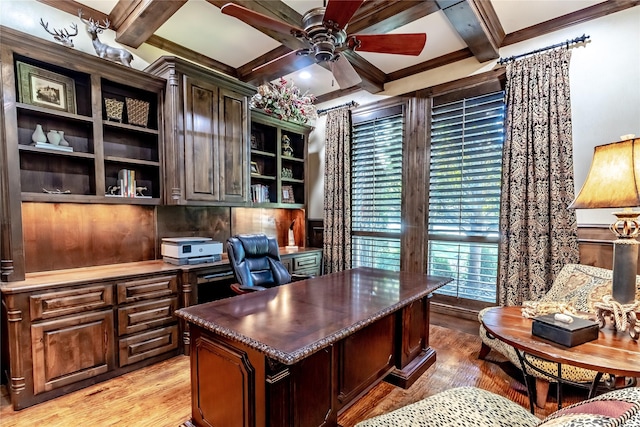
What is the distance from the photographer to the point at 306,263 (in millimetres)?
4043

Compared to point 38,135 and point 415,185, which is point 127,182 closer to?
point 38,135

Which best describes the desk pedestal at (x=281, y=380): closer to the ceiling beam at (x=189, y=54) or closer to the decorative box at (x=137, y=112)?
the decorative box at (x=137, y=112)

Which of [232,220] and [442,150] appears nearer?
[442,150]

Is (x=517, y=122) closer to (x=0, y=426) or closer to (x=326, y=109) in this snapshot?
(x=326, y=109)

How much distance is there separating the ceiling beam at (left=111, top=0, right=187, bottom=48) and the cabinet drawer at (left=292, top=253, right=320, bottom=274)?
2.71m

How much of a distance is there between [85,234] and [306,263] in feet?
7.72

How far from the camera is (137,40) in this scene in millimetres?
2811

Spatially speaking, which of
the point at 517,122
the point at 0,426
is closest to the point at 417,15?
the point at 517,122

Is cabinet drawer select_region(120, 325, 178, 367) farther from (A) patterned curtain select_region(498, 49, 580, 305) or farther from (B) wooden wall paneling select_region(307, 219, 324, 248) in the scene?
(A) patterned curtain select_region(498, 49, 580, 305)

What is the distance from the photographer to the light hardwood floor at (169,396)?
6.32 feet

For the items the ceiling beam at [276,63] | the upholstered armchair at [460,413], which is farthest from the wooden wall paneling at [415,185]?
the upholstered armchair at [460,413]

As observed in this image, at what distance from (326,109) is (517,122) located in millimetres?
2372

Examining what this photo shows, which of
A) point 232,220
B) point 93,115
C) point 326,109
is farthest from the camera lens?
point 326,109

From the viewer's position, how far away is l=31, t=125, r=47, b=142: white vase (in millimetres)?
2316
